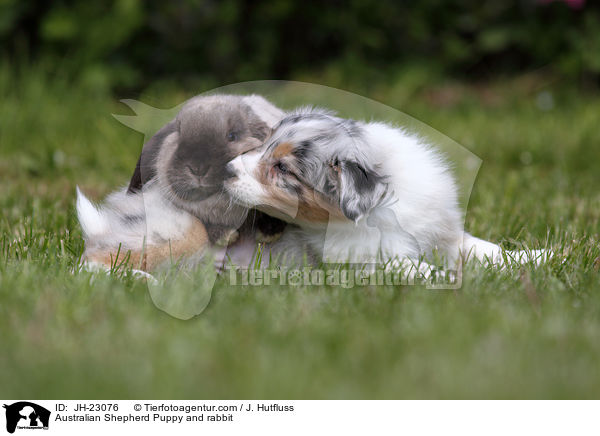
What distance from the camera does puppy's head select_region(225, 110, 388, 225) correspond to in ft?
9.32

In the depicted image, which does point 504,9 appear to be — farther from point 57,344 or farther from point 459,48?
point 57,344

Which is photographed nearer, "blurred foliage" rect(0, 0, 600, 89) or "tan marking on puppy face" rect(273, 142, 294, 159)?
"tan marking on puppy face" rect(273, 142, 294, 159)

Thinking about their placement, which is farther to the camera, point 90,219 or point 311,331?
point 90,219

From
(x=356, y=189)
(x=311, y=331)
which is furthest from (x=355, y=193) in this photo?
(x=311, y=331)

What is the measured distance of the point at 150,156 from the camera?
121 inches

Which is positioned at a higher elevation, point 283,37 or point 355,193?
point 283,37

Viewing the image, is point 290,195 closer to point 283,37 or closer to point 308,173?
point 308,173

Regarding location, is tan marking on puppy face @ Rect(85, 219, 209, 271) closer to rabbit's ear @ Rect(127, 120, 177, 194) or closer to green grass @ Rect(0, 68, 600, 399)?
green grass @ Rect(0, 68, 600, 399)

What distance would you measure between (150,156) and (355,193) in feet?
2.94

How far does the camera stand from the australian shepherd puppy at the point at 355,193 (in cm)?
286
